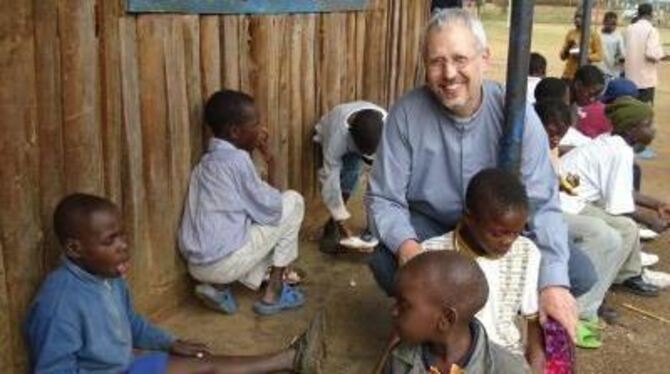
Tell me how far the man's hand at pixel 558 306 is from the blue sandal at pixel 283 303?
1626 mm

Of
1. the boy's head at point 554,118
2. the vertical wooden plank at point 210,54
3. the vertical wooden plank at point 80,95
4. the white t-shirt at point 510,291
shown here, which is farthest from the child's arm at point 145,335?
the boy's head at point 554,118

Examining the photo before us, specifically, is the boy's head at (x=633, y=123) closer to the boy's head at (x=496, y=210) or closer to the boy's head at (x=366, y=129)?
the boy's head at (x=366, y=129)

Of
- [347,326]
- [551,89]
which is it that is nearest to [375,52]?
[551,89]

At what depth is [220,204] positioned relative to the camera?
12.2ft

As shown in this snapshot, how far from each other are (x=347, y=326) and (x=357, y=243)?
3.48ft

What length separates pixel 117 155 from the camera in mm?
3309

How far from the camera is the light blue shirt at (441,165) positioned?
2941mm

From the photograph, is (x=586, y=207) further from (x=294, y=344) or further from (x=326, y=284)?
(x=294, y=344)

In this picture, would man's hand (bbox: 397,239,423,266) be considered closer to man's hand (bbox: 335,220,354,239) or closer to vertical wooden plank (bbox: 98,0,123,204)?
vertical wooden plank (bbox: 98,0,123,204)

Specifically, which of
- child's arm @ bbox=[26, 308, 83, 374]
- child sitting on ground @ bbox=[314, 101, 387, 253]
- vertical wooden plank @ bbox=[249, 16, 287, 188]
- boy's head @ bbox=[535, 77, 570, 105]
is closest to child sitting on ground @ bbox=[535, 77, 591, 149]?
boy's head @ bbox=[535, 77, 570, 105]

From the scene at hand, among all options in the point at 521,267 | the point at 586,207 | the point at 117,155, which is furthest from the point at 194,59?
the point at 586,207

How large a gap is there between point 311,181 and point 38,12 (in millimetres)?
2668

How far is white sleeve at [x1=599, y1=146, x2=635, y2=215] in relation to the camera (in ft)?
13.7

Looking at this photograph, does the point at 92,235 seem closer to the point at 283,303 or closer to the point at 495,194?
the point at 495,194
